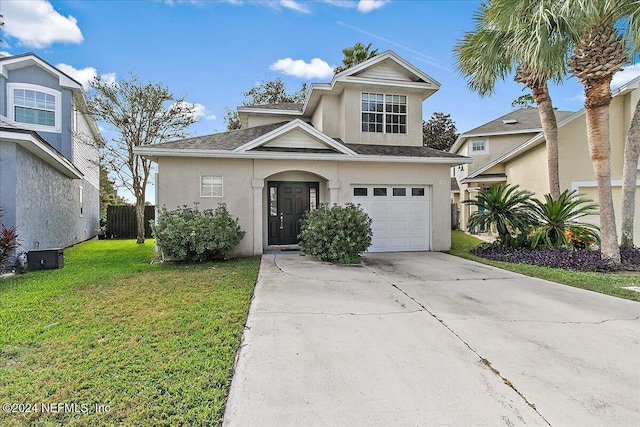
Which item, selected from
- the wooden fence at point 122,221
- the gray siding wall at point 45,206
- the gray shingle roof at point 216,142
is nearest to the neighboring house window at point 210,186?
the gray shingle roof at point 216,142

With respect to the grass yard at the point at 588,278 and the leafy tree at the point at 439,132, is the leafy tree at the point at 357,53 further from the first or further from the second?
the grass yard at the point at 588,278

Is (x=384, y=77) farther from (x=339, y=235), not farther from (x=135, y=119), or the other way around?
(x=135, y=119)

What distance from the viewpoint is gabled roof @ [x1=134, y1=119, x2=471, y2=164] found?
1020cm

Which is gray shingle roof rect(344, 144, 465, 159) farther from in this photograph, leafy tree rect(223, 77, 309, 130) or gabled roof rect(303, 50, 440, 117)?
leafy tree rect(223, 77, 309, 130)

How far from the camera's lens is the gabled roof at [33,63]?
41.8 ft

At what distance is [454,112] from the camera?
3331 centimetres

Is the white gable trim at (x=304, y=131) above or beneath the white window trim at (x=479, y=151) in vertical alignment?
beneath

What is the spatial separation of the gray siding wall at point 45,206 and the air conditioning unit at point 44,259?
25.2 inches

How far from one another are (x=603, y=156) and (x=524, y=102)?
31152mm

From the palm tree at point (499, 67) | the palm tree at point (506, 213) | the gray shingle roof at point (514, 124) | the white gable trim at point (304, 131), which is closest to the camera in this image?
the white gable trim at point (304, 131)

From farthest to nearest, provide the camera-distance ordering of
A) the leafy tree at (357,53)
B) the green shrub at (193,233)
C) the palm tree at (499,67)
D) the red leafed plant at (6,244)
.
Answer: the leafy tree at (357,53) → the palm tree at (499,67) → the green shrub at (193,233) → the red leafed plant at (6,244)

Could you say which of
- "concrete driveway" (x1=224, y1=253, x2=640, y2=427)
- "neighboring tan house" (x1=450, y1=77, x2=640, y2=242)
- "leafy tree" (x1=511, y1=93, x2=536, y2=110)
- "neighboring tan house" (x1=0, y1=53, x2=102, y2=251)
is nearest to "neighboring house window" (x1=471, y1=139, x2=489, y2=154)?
"neighboring tan house" (x1=450, y1=77, x2=640, y2=242)

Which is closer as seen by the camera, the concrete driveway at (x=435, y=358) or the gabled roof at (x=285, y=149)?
the concrete driveway at (x=435, y=358)

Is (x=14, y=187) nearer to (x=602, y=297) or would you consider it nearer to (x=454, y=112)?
(x=602, y=297)
